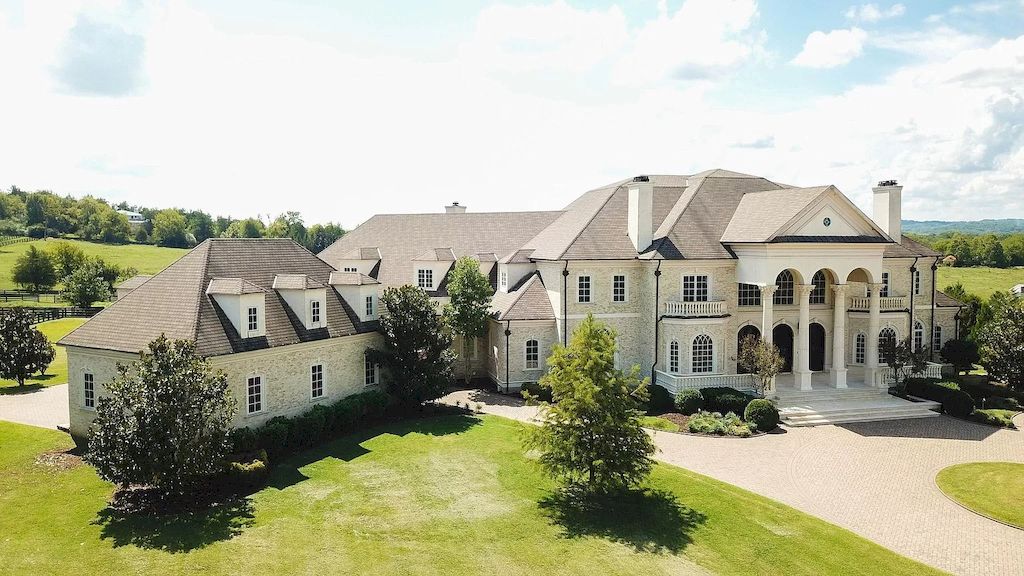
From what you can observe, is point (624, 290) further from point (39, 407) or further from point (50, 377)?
point (50, 377)

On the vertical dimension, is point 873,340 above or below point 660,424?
above

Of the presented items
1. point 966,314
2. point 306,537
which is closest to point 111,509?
point 306,537

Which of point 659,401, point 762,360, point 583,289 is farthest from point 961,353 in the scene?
point 583,289

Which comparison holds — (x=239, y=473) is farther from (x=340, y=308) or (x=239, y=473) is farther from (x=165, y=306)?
(x=340, y=308)

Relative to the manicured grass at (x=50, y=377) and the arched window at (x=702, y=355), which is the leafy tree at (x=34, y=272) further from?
the arched window at (x=702, y=355)

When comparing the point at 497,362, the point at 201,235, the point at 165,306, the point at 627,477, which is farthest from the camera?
the point at 201,235

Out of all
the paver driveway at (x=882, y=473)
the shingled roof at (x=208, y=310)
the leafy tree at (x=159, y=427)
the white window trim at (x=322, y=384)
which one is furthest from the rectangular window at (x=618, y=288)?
the leafy tree at (x=159, y=427)

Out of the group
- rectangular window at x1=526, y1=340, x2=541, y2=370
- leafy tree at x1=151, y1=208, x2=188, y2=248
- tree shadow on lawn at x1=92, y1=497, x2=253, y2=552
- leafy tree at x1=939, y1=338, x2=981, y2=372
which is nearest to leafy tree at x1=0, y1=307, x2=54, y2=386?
tree shadow on lawn at x1=92, y1=497, x2=253, y2=552
